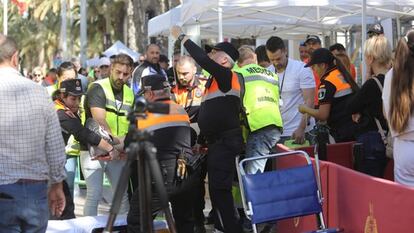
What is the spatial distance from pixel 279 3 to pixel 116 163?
4.60m

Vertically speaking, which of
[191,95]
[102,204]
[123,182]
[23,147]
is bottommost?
[102,204]

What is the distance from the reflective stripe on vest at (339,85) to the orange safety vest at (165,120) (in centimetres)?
159

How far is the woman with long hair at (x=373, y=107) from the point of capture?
605 centimetres

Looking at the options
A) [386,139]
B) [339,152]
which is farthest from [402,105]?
[339,152]

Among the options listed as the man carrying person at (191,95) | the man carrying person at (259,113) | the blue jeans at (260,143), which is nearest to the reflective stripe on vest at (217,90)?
the man carrying person at (259,113)

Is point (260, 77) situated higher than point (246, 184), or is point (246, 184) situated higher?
point (260, 77)

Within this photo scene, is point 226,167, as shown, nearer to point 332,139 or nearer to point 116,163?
point 116,163

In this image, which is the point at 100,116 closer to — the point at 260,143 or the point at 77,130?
the point at 77,130

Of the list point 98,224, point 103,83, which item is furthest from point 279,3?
point 98,224

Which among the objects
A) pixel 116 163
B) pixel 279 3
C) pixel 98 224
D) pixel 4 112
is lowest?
pixel 98 224

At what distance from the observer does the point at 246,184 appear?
19.1 feet

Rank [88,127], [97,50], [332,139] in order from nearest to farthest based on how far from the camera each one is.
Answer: [88,127], [332,139], [97,50]

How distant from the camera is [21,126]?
15.7 feet

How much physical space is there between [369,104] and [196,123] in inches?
81.6
